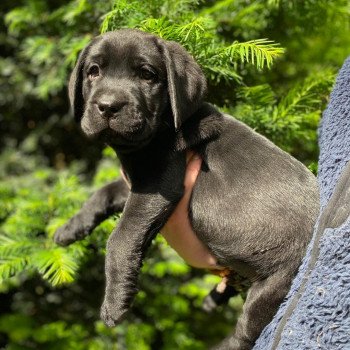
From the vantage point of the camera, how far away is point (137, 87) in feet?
Answer: 5.89

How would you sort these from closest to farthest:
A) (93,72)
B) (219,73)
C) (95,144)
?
(93,72)
(219,73)
(95,144)

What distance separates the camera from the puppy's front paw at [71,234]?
7.29 ft

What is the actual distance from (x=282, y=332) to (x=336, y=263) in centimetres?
24

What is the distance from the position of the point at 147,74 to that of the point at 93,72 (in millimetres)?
201

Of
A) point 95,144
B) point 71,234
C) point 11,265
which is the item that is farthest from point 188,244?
point 95,144

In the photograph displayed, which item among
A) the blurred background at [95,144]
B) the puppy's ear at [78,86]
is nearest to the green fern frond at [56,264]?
the blurred background at [95,144]

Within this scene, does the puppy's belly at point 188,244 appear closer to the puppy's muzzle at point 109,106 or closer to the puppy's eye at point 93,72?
the puppy's muzzle at point 109,106

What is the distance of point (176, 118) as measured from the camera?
1745 mm

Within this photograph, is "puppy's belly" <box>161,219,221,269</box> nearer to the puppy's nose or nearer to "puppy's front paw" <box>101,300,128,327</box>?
"puppy's front paw" <box>101,300,128,327</box>

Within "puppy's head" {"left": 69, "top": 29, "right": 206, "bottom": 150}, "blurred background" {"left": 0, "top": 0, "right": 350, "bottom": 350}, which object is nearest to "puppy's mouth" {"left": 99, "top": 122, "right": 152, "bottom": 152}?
"puppy's head" {"left": 69, "top": 29, "right": 206, "bottom": 150}

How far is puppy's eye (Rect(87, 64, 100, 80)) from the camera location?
1.87m

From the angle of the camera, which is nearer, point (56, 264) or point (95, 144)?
point (56, 264)

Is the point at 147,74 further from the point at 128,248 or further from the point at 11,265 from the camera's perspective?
the point at 11,265

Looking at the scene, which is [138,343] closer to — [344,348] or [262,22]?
[262,22]
